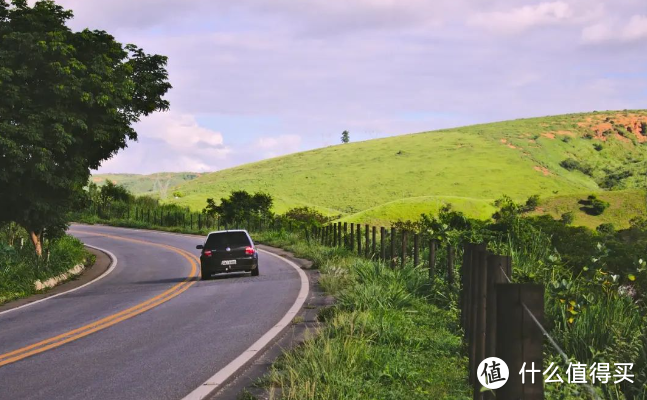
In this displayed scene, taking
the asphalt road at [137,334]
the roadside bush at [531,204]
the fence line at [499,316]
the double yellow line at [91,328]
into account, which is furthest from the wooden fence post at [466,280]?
the roadside bush at [531,204]

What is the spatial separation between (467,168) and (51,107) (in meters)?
111

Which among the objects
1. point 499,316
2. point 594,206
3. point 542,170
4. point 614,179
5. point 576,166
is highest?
point 576,166

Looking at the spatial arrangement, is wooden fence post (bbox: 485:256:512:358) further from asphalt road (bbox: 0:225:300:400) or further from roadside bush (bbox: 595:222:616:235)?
roadside bush (bbox: 595:222:616:235)

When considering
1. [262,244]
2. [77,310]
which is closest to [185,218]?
[262,244]

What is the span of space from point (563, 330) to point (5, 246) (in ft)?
60.0

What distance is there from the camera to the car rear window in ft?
78.5

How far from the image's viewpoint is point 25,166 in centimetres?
2119

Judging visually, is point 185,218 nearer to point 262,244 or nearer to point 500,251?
point 262,244

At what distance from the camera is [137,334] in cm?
1241

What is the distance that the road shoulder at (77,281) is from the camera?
18.5 metres

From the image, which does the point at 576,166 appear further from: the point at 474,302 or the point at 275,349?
the point at 474,302

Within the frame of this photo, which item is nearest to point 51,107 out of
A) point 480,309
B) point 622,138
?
point 480,309

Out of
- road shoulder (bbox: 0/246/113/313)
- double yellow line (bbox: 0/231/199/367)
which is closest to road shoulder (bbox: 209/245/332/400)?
double yellow line (bbox: 0/231/199/367)

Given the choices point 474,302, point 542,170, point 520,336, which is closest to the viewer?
point 520,336
